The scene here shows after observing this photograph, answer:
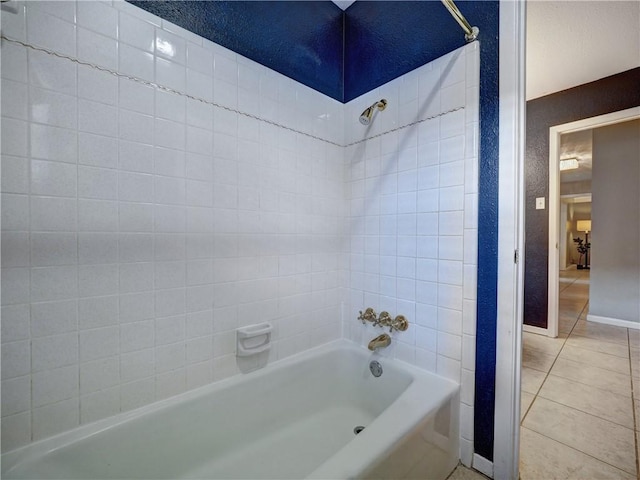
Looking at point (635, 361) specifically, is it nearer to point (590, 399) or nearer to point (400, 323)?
point (590, 399)

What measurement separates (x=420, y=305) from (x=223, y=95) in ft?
4.81

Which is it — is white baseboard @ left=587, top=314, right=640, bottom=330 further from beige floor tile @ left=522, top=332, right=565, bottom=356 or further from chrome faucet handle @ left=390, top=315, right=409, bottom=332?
chrome faucet handle @ left=390, top=315, right=409, bottom=332

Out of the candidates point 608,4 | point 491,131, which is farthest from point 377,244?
point 608,4

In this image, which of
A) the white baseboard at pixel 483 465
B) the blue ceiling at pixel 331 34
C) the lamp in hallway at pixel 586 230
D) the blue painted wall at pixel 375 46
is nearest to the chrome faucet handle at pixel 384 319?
the blue painted wall at pixel 375 46

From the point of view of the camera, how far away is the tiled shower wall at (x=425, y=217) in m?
1.24

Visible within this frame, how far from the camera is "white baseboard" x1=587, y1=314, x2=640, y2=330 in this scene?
9.63ft

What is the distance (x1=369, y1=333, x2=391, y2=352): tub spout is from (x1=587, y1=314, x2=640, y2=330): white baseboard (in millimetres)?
3387

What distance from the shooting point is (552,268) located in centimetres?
269

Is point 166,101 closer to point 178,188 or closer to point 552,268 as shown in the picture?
point 178,188

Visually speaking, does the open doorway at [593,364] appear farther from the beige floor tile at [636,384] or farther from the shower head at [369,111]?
the shower head at [369,111]

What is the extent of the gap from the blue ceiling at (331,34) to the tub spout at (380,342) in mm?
1546

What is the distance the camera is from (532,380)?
194 centimetres

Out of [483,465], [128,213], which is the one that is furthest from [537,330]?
[128,213]

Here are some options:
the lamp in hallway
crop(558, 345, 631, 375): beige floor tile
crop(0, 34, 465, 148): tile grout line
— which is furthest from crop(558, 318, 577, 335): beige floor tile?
the lamp in hallway
